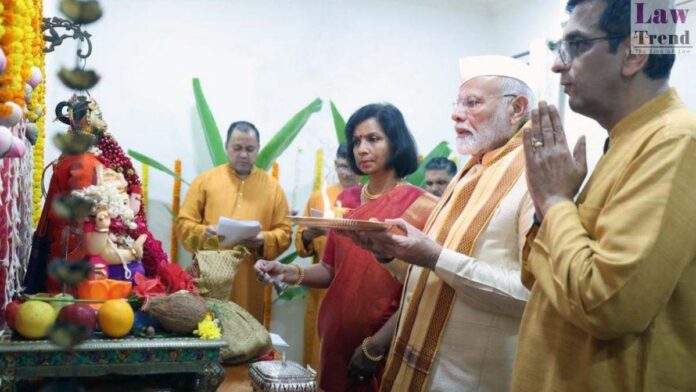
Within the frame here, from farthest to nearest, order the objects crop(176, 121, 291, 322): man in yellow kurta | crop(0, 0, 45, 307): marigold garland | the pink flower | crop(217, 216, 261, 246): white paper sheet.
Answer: crop(176, 121, 291, 322): man in yellow kurta < crop(217, 216, 261, 246): white paper sheet < the pink flower < crop(0, 0, 45, 307): marigold garland

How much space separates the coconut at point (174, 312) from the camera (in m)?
1.73

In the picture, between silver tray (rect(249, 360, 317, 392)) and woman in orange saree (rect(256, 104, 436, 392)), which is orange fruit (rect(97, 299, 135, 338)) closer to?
silver tray (rect(249, 360, 317, 392))

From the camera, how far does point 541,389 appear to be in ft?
4.15

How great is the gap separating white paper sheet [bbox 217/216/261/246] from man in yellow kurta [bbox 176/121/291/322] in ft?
3.21

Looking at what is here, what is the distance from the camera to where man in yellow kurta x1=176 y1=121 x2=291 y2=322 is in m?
4.95

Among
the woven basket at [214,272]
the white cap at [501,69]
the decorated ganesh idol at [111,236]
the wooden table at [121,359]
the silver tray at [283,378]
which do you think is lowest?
the silver tray at [283,378]

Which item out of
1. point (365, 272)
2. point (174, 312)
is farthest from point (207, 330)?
point (365, 272)

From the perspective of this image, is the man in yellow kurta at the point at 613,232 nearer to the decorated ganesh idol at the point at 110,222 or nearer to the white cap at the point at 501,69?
the white cap at the point at 501,69

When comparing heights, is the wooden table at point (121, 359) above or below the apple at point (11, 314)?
below

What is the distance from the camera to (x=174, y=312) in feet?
5.67

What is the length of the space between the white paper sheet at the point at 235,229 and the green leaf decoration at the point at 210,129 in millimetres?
1630

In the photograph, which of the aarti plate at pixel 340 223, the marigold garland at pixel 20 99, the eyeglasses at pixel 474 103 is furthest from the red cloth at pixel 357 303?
the marigold garland at pixel 20 99

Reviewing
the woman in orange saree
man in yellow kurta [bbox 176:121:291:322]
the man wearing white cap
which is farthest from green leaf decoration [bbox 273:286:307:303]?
the man wearing white cap

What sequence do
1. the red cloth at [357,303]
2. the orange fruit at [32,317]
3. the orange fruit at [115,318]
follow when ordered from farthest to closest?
the red cloth at [357,303]
the orange fruit at [115,318]
the orange fruit at [32,317]
